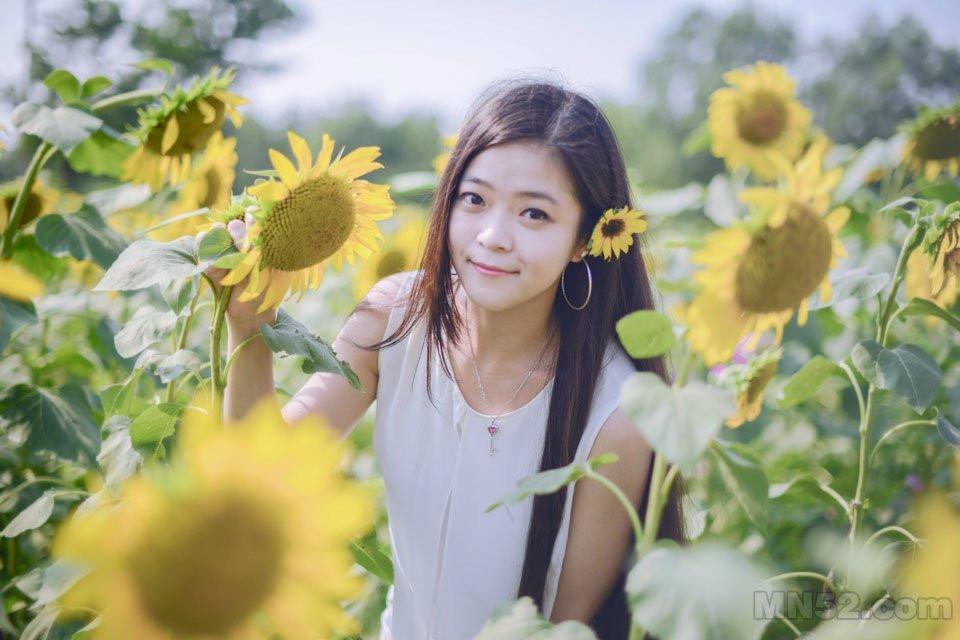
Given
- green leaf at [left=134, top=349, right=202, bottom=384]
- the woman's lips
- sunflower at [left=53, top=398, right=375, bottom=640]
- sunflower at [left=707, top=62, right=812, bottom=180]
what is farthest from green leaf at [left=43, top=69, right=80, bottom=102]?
sunflower at [left=707, top=62, right=812, bottom=180]

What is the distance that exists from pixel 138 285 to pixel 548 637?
1.65ft

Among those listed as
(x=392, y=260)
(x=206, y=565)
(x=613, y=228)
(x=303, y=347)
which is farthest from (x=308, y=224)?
(x=392, y=260)

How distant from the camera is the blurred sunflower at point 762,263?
63cm

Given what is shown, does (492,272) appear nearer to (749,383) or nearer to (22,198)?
(749,383)

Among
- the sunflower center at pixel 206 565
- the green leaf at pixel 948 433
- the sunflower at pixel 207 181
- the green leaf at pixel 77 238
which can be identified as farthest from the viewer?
the sunflower at pixel 207 181

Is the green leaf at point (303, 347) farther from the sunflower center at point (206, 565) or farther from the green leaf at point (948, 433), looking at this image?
the green leaf at point (948, 433)

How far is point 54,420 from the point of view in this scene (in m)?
1.15

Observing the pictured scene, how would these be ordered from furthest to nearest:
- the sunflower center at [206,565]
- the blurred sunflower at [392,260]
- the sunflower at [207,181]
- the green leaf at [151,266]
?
the blurred sunflower at [392,260], the sunflower at [207,181], the green leaf at [151,266], the sunflower center at [206,565]

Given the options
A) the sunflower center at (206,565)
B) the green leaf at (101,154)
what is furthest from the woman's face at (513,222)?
the sunflower center at (206,565)

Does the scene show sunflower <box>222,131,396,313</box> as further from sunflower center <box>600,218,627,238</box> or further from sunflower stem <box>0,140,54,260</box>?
sunflower stem <box>0,140,54,260</box>

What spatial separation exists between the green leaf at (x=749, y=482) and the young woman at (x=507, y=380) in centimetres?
49

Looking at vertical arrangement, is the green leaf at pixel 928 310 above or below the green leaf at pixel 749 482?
above

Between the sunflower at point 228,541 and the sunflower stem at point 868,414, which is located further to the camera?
the sunflower stem at point 868,414

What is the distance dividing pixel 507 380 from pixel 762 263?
77 centimetres
